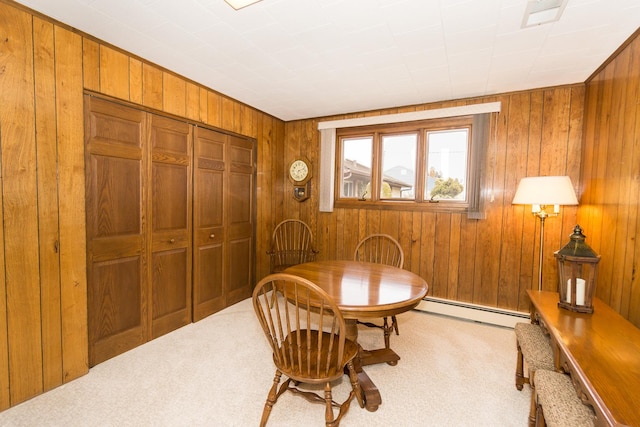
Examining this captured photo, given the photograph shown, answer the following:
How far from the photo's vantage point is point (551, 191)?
7.71ft

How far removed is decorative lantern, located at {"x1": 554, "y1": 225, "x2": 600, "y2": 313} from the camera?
1619 mm

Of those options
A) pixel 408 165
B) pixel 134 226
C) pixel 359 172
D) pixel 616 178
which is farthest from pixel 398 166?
pixel 134 226

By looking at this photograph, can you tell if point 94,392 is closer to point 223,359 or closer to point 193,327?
point 223,359

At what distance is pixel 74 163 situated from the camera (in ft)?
6.53

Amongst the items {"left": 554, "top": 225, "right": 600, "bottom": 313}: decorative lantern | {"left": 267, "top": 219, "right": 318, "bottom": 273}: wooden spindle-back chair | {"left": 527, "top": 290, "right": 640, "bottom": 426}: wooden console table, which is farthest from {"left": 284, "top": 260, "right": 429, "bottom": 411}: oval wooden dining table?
{"left": 267, "top": 219, "right": 318, "bottom": 273}: wooden spindle-back chair

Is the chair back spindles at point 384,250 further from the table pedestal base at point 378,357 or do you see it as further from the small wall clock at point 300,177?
the small wall clock at point 300,177

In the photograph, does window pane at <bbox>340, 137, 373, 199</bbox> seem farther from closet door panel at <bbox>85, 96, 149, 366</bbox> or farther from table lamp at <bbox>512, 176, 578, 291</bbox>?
closet door panel at <bbox>85, 96, 149, 366</bbox>

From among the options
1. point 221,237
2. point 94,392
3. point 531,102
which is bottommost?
point 94,392

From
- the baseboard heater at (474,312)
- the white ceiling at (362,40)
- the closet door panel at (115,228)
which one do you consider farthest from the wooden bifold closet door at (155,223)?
the baseboard heater at (474,312)

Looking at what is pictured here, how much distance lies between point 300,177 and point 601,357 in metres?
3.35

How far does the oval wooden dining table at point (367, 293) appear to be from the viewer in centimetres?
156

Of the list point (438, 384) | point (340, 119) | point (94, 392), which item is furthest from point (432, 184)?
point (94, 392)

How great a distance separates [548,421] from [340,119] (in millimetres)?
3444

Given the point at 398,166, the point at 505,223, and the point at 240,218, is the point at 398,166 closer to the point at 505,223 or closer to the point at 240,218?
the point at 505,223
